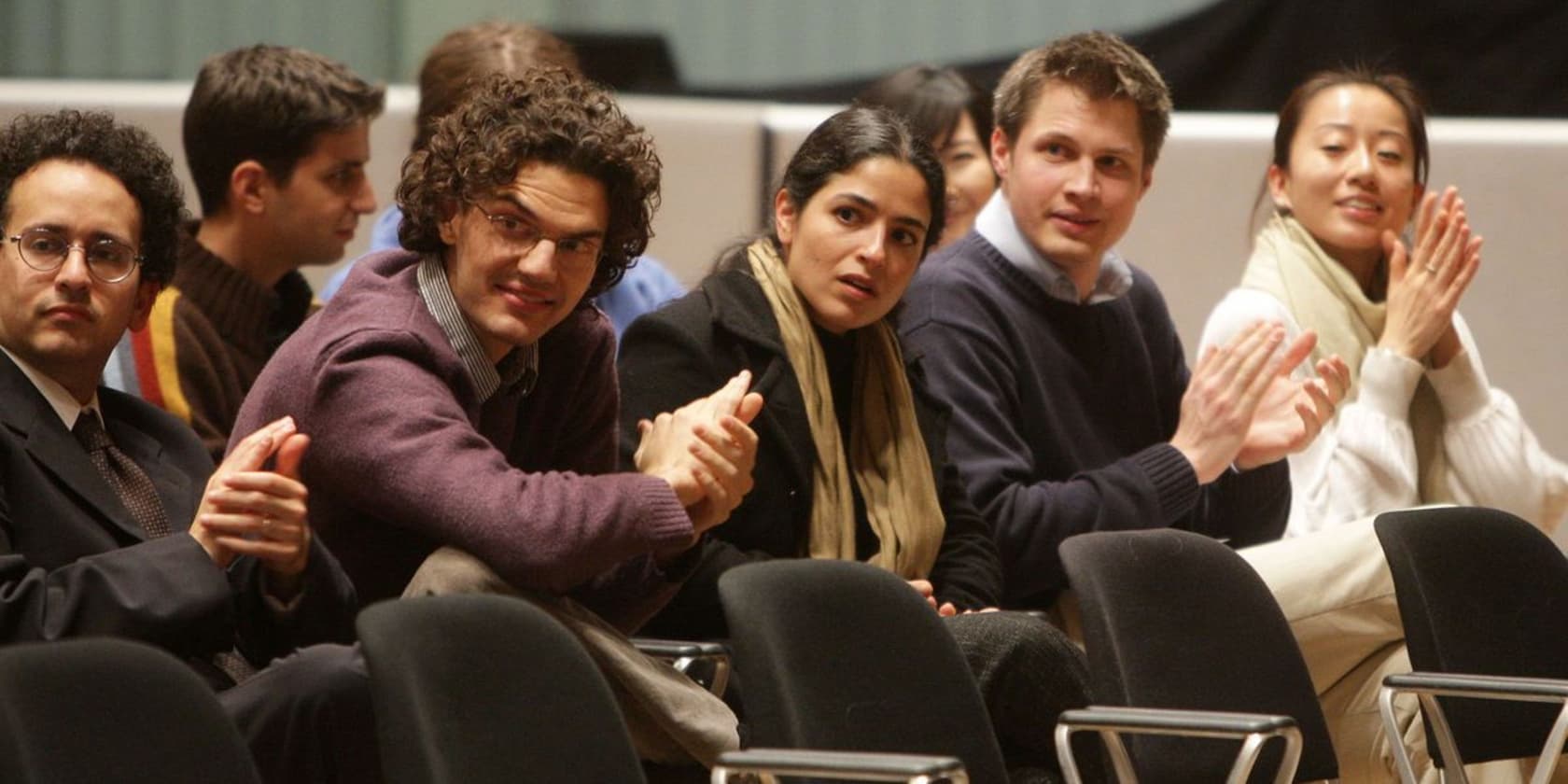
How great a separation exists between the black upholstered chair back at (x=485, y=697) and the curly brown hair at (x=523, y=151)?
2.32 ft

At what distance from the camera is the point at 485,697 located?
2.08m

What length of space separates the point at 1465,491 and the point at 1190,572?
1334mm

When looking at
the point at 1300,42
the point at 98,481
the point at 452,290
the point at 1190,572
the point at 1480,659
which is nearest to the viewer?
the point at 98,481

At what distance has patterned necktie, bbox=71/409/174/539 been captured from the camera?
2.47m

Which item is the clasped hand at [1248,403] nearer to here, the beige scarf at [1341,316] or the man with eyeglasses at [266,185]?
the beige scarf at [1341,316]

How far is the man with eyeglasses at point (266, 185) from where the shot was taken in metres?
3.52

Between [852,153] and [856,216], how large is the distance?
100 millimetres

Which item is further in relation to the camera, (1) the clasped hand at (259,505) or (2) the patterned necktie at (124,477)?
(2) the patterned necktie at (124,477)

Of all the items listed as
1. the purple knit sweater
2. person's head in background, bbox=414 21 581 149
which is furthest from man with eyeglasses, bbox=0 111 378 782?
person's head in background, bbox=414 21 581 149

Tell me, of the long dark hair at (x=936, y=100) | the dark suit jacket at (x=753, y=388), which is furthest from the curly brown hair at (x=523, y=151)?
the long dark hair at (x=936, y=100)

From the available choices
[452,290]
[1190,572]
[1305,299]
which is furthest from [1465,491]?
[452,290]

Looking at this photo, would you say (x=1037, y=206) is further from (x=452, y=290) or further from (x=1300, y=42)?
(x=1300, y=42)

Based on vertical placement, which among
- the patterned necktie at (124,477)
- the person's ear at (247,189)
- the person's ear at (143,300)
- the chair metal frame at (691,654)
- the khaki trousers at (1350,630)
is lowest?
the khaki trousers at (1350,630)

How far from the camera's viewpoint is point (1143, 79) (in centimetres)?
379
